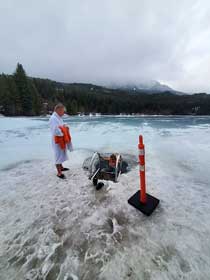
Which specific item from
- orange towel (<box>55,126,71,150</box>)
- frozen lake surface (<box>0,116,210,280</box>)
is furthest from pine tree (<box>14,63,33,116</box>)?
orange towel (<box>55,126,71,150</box>)

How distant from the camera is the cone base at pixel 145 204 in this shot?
233 cm

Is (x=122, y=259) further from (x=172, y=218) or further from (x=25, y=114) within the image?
(x=25, y=114)

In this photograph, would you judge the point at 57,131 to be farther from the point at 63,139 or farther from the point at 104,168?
the point at 104,168

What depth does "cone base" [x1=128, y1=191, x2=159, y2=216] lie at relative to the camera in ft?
7.64

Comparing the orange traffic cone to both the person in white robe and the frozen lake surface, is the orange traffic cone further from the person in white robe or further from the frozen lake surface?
the person in white robe

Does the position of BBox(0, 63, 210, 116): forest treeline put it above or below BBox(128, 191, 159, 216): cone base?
above

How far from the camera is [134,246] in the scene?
1.73 metres

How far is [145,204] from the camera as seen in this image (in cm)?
246

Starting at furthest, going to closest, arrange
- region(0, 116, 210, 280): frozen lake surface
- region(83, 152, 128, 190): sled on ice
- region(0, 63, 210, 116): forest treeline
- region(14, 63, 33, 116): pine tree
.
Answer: region(14, 63, 33, 116): pine tree → region(0, 63, 210, 116): forest treeline → region(83, 152, 128, 190): sled on ice → region(0, 116, 210, 280): frozen lake surface

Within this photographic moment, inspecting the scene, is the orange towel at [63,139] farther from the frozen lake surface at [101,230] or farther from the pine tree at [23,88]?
the pine tree at [23,88]

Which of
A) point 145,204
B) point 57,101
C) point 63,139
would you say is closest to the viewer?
point 145,204

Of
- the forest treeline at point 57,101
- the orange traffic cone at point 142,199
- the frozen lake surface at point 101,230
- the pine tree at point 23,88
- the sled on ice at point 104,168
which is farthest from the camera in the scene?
the pine tree at point 23,88

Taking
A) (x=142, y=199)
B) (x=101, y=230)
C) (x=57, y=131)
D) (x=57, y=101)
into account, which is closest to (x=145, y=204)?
(x=142, y=199)

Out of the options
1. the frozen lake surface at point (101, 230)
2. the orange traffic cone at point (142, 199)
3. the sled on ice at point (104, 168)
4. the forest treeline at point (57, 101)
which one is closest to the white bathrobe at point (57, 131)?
the frozen lake surface at point (101, 230)
